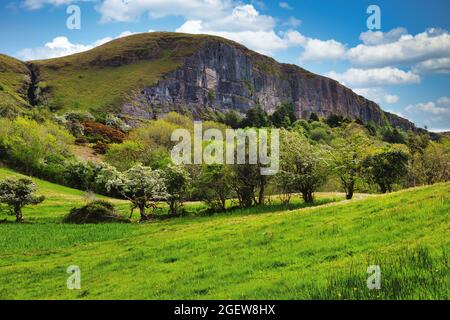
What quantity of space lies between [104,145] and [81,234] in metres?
101

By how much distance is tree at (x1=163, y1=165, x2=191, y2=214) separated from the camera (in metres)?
57.2

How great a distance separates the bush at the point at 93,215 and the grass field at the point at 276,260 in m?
17.5

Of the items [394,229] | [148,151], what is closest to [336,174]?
[394,229]

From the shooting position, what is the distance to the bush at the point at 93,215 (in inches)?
2131

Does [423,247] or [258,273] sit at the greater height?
[423,247]

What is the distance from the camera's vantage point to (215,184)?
5638 centimetres

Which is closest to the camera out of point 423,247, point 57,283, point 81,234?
point 423,247

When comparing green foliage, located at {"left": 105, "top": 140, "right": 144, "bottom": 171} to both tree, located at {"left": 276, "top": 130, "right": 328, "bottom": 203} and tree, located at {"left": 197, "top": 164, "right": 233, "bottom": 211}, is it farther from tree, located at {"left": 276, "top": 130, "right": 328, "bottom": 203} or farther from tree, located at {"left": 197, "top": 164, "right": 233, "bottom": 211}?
tree, located at {"left": 276, "top": 130, "right": 328, "bottom": 203}

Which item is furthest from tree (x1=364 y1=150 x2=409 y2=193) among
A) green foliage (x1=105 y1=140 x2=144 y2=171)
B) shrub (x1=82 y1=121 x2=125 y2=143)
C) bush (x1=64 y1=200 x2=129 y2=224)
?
shrub (x1=82 y1=121 x2=125 y2=143)

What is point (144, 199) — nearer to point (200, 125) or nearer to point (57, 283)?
point (57, 283)

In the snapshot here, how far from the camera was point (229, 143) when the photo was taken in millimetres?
59125

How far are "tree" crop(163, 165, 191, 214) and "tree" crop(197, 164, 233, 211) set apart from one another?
5.65ft

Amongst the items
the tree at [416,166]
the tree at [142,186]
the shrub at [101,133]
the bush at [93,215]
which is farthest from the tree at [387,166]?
the shrub at [101,133]

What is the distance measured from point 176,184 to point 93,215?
10.3 metres
